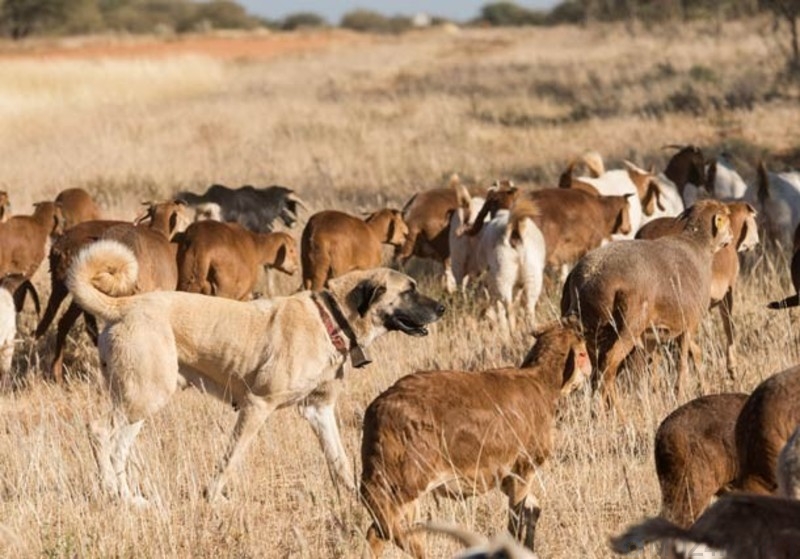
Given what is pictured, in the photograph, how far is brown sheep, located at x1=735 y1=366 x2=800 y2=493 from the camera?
20.1 feet

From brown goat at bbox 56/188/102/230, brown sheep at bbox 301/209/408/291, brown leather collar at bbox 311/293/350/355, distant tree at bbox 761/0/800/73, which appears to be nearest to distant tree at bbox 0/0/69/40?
distant tree at bbox 761/0/800/73

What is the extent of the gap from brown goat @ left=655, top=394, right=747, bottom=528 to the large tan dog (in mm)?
2201

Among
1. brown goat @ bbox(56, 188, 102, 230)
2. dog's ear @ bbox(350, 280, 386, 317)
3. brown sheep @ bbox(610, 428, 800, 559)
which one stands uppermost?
brown sheep @ bbox(610, 428, 800, 559)

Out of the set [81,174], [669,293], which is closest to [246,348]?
[669,293]

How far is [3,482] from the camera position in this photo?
8.36 metres

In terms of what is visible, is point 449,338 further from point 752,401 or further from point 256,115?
point 256,115

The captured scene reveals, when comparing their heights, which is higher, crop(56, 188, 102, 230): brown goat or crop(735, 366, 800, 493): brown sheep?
crop(735, 366, 800, 493): brown sheep

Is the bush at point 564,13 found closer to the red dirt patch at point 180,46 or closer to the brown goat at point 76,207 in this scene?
the red dirt patch at point 180,46

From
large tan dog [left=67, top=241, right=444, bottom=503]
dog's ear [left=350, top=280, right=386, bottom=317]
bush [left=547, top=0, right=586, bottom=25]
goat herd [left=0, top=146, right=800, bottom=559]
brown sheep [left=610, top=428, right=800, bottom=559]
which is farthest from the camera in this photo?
bush [left=547, top=0, right=586, bottom=25]

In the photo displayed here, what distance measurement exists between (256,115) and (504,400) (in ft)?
92.4

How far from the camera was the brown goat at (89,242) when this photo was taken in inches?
465

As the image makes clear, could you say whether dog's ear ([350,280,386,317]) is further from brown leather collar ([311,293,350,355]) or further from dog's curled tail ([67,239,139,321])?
dog's curled tail ([67,239,139,321])

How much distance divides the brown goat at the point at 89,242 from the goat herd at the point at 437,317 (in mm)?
19

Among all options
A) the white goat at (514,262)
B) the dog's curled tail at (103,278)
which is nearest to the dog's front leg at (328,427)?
the dog's curled tail at (103,278)
